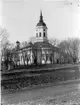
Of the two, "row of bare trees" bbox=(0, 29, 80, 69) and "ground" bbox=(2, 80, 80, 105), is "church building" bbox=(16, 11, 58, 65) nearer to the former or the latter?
"row of bare trees" bbox=(0, 29, 80, 69)

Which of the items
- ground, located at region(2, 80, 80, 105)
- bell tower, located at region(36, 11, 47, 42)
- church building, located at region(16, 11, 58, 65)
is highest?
bell tower, located at region(36, 11, 47, 42)

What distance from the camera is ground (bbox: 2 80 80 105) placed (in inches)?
83.5

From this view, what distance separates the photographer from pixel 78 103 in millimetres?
1977

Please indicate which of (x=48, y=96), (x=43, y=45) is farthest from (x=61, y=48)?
(x=48, y=96)

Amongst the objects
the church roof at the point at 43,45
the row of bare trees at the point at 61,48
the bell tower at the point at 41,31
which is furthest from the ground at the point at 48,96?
the bell tower at the point at 41,31

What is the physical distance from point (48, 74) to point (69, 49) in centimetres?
58

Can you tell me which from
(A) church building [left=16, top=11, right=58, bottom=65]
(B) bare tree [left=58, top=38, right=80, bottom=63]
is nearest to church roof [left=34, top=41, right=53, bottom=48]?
(A) church building [left=16, top=11, right=58, bottom=65]

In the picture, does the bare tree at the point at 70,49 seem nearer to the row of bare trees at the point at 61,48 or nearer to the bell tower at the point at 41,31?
the row of bare trees at the point at 61,48

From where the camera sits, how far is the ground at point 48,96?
2.12 meters

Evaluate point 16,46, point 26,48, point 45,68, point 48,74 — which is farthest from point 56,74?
point 16,46

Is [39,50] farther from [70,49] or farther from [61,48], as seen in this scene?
[70,49]

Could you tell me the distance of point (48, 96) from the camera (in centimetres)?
260

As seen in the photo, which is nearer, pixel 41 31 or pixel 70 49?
pixel 41 31

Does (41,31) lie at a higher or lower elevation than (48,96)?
higher
